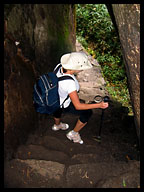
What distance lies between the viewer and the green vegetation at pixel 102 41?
8739 mm

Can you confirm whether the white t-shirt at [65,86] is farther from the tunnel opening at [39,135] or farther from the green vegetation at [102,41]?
the green vegetation at [102,41]

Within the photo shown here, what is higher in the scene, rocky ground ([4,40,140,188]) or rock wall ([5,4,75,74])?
rock wall ([5,4,75,74])

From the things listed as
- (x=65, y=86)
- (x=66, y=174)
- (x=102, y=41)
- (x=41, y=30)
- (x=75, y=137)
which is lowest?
(x=66, y=174)

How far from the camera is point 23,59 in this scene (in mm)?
3135

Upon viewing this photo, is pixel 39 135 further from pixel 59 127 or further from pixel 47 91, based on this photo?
pixel 47 91

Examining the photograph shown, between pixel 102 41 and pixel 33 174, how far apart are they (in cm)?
857

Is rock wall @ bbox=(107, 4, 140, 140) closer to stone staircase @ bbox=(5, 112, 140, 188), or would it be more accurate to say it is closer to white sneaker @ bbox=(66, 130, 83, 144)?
stone staircase @ bbox=(5, 112, 140, 188)

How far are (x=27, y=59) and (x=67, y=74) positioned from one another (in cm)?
86

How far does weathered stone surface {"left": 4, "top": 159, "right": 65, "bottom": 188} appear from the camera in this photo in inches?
102

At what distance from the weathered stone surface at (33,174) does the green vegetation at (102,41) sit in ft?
19.7

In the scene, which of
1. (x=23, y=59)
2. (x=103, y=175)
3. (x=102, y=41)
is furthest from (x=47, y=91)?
(x=102, y=41)

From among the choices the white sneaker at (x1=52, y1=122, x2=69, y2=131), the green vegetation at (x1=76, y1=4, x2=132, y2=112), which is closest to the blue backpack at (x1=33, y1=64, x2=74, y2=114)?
the white sneaker at (x1=52, y1=122, x2=69, y2=131)

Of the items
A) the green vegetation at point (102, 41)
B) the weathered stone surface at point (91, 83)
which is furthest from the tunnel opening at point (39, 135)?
the green vegetation at point (102, 41)
